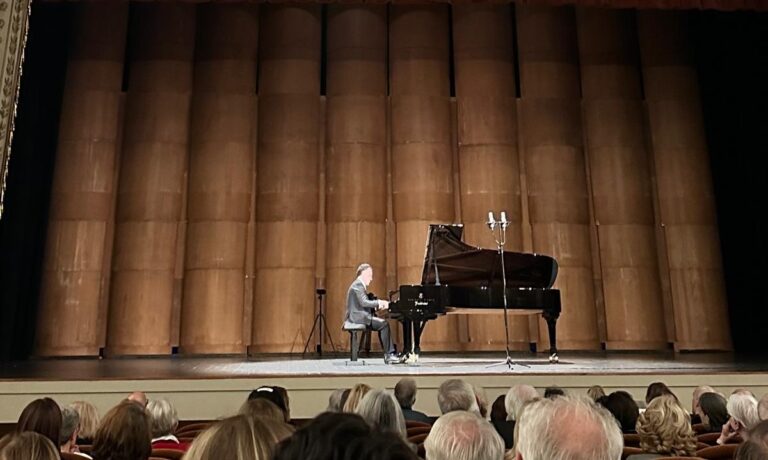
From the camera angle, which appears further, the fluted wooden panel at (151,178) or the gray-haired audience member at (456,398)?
the fluted wooden panel at (151,178)

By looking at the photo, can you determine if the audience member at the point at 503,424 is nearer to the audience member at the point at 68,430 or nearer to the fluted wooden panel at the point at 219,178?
the audience member at the point at 68,430

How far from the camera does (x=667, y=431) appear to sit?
9.25 ft

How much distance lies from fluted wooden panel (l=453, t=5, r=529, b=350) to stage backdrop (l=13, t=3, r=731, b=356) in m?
0.04

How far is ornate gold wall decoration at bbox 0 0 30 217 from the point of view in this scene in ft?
19.1

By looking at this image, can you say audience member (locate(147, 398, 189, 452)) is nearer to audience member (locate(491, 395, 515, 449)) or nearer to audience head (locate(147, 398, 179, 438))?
audience head (locate(147, 398, 179, 438))

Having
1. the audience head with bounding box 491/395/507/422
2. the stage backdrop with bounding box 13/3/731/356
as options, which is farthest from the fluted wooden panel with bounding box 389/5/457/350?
the audience head with bounding box 491/395/507/422

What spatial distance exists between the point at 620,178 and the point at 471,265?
5.62 metres

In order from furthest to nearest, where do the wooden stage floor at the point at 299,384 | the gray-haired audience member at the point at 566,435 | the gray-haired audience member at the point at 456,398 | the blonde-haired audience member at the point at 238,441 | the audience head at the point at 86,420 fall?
the wooden stage floor at the point at 299,384 → the gray-haired audience member at the point at 456,398 → the audience head at the point at 86,420 → the gray-haired audience member at the point at 566,435 → the blonde-haired audience member at the point at 238,441

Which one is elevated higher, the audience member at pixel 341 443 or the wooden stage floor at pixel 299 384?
the audience member at pixel 341 443

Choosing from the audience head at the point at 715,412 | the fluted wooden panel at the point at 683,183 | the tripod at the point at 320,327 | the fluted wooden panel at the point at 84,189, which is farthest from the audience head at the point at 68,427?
the fluted wooden panel at the point at 683,183

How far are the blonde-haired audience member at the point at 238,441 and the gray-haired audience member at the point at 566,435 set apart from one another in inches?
23.4

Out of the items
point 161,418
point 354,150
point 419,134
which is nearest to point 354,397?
point 161,418

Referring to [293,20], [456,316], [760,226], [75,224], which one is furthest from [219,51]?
[760,226]

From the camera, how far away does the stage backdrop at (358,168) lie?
11039 mm
